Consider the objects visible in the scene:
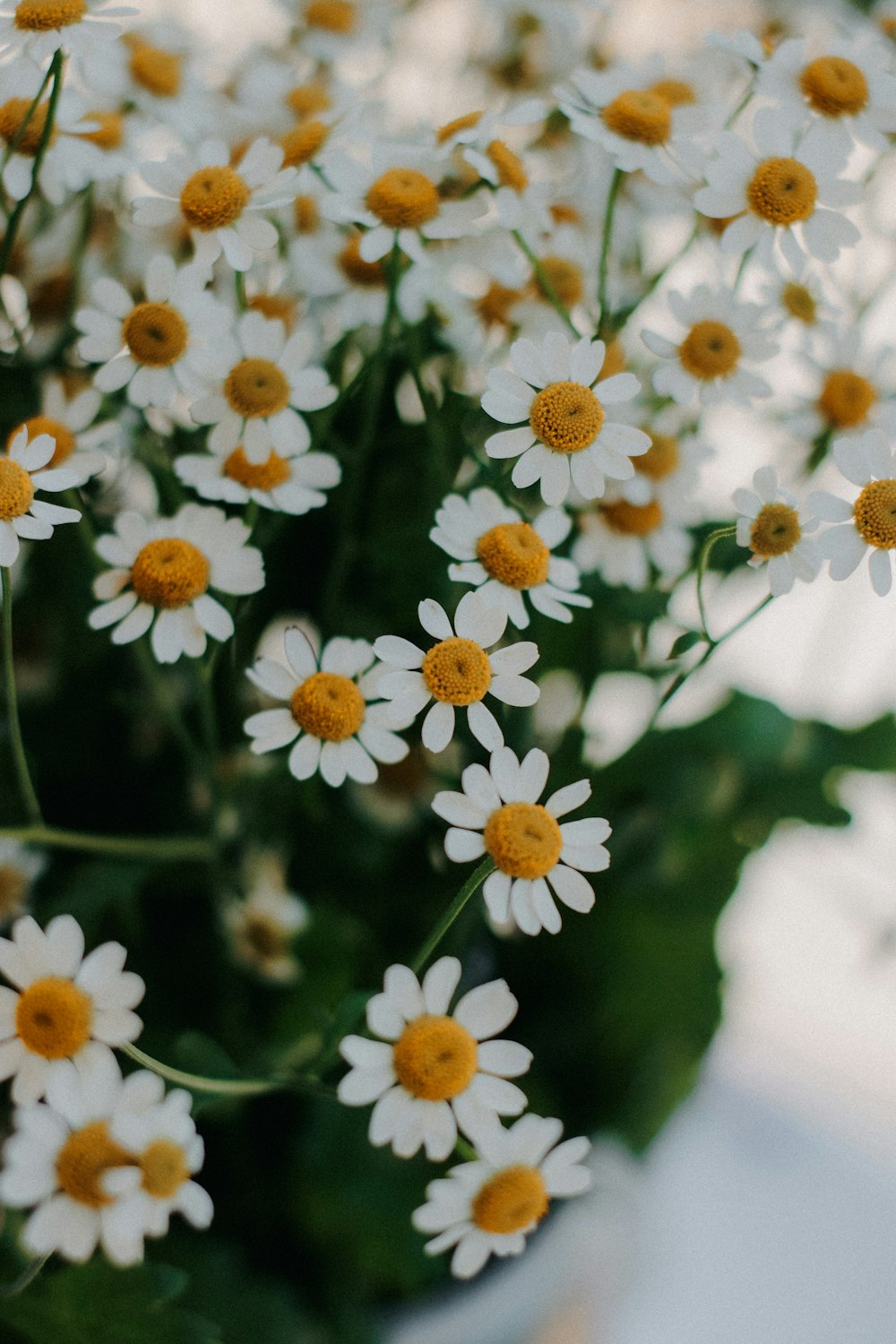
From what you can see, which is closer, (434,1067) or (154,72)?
(434,1067)

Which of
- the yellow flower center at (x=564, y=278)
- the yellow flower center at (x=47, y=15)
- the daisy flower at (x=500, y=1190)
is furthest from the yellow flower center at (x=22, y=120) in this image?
the daisy flower at (x=500, y=1190)

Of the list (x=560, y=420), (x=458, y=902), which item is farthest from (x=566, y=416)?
(x=458, y=902)

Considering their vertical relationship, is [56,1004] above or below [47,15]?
below

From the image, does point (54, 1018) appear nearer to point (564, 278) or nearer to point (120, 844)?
point (120, 844)

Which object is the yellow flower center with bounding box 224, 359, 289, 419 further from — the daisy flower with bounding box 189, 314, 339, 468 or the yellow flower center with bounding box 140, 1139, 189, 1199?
the yellow flower center with bounding box 140, 1139, 189, 1199

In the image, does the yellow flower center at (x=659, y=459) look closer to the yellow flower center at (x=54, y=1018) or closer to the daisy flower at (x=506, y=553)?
the daisy flower at (x=506, y=553)

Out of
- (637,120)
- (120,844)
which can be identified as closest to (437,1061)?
(120,844)
